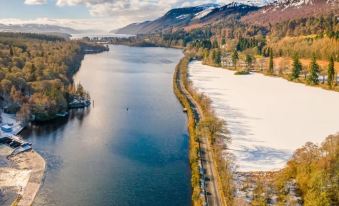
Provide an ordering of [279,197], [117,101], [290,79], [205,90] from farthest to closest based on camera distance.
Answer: [290,79]
[205,90]
[117,101]
[279,197]

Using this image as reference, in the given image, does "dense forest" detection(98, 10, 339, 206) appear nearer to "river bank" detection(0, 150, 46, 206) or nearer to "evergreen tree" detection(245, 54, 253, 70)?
"evergreen tree" detection(245, 54, 253, 70)

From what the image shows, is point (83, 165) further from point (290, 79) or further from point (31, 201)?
point (290, 79)

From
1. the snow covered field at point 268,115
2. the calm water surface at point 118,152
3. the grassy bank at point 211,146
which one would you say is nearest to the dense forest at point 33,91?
the calm water surface at point 118,152

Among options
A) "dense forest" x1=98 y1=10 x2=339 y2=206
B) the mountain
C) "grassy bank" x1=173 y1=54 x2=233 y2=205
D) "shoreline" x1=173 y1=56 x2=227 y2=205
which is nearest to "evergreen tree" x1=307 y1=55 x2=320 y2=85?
"dense forest" x1=98 y1=10 x2=339 y2=206

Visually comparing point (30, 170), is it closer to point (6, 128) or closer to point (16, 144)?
point (16, 144)

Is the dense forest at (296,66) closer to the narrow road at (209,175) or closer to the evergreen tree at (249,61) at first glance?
the evergreen tree at (249,61)

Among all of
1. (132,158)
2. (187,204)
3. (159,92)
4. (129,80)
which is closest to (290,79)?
(159,92)
